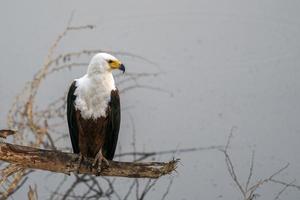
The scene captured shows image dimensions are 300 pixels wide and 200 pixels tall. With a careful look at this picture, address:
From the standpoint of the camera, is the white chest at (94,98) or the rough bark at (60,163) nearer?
the rough bark at (60,163)

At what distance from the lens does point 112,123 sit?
113 inches

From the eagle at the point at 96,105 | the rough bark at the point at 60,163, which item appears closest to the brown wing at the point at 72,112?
the eagle at the point at 96,105

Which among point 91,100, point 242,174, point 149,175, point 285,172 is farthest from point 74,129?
point 285,172

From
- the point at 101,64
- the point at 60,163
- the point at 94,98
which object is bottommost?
the point at 60,163

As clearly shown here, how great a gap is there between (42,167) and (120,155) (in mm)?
1303

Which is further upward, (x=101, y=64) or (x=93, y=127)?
(x=101, y=64)

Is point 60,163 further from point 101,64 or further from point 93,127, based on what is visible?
point 101,64

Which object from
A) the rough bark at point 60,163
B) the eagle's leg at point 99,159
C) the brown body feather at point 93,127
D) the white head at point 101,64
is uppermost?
the white head at point 101,64

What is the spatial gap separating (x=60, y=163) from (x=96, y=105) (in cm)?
39

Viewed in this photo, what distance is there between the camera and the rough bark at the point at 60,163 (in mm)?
2482

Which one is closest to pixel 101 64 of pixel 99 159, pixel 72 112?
pixel 72 112

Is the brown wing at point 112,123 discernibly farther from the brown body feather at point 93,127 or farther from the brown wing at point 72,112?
the brown wing at point 72,112

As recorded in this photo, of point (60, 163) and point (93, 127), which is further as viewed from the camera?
point (93, 127)

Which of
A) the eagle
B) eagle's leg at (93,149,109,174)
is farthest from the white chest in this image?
eagle's leg at (93,149,109,174)
